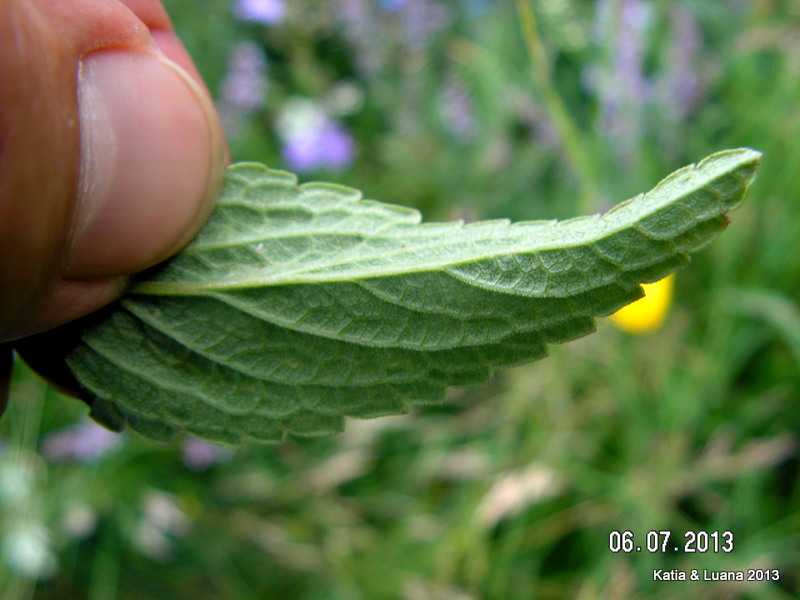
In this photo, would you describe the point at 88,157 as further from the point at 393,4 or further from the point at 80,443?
the point at 393,4

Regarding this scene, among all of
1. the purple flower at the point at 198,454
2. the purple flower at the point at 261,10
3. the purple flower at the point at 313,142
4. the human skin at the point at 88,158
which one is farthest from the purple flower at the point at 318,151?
the human skin at the point at 88,158

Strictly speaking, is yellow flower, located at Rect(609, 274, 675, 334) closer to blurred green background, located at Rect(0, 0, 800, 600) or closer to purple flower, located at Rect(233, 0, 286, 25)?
blurred green background, located at Rect(0, 0, 800, 600)

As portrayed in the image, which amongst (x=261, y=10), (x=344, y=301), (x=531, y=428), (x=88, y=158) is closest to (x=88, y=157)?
(x=88, y=158)

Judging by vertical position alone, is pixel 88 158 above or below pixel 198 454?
above

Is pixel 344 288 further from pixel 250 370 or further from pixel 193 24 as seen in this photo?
pixel 193 24

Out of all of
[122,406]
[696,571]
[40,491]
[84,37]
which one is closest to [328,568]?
[40,491]

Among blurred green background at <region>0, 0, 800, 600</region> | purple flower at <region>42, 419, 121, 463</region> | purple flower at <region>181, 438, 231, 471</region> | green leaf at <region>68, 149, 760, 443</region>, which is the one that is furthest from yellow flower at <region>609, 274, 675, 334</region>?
purple flower at <region>42, 419, 121, 463</region>
